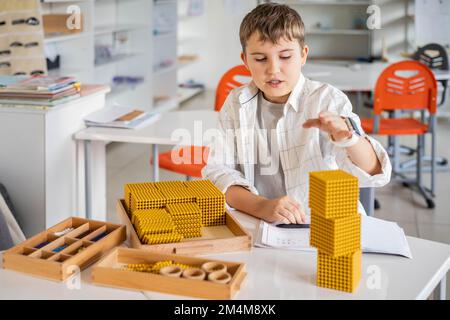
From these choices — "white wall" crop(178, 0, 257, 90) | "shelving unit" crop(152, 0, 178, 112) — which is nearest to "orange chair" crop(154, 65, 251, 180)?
"shelving unit" crop(152, 0, 178, 112)

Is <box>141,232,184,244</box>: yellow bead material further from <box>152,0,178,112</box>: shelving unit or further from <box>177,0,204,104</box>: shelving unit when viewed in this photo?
<box>177,0,204,104</box>: shelving unit

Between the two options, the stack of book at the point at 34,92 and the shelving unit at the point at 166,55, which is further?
the shelving unit at the point at 166,55

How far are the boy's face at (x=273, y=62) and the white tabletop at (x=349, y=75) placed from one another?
8.04 ft

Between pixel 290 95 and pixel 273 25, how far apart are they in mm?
219

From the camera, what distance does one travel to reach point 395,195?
4.40 m

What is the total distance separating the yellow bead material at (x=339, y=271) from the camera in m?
1.30

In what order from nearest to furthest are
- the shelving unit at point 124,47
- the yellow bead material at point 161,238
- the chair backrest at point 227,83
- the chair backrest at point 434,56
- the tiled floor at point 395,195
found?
1. the yellow bead material at point 161,238
2. the chair backrest at point 227,83
3. the tiled floor at point 395,195
4. the chair backrest at point 434,56
5. the shelving unit at point 124,47

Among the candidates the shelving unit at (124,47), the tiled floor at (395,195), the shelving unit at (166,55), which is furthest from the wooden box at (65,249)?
the shelving unit at (166,55)

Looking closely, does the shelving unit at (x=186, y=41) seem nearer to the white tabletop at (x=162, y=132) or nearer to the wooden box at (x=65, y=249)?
the white tabletop at (x=162, y=132)

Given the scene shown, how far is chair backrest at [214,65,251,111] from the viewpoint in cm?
340

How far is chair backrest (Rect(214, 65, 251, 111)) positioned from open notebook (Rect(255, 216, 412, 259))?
1.78m

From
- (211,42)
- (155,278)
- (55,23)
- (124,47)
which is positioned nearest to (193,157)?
(55,23)

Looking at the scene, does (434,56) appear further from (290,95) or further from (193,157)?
(290,95)

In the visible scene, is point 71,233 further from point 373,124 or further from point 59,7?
point 59,7
